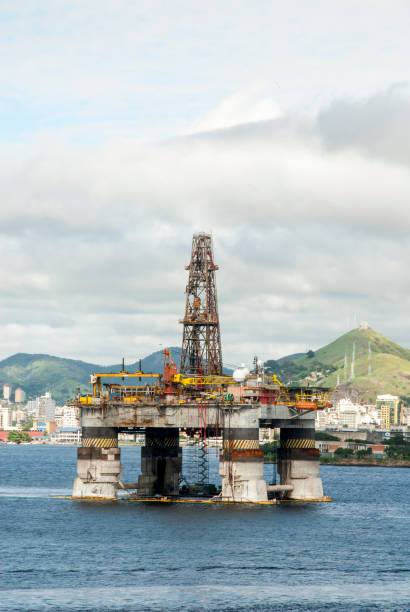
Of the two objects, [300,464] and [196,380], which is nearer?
[196,380]

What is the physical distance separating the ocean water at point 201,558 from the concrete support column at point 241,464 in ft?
5.20

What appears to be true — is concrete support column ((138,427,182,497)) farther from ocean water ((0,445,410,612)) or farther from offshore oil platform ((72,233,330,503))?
ocean water ((0,445,410,612))

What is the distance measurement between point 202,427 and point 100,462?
11.7 m

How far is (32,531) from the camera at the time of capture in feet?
290

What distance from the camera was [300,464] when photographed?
10706 centimetres

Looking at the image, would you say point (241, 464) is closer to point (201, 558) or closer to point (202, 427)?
point (202, 427)

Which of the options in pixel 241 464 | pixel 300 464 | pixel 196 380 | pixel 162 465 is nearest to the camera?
pixel 241 464

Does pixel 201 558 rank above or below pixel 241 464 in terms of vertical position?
below

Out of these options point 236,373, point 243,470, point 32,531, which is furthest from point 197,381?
point 32,531

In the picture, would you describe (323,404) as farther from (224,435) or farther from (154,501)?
(154,501)

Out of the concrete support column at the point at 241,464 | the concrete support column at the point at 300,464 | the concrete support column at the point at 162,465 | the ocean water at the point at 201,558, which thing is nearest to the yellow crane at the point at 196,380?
the concrete support column at the point at 241,464

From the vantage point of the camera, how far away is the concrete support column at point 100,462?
10112cm

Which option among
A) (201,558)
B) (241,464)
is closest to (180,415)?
(241,464)

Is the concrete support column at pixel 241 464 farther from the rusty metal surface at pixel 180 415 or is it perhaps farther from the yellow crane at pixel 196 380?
the yellow crane at pixel 196 380
